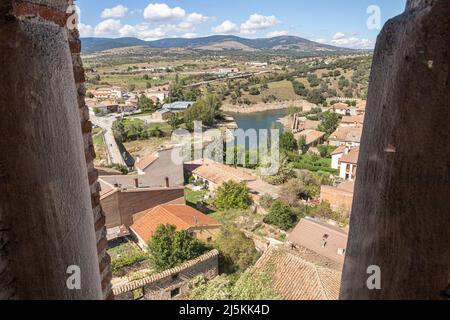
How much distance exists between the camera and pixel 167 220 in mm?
14727

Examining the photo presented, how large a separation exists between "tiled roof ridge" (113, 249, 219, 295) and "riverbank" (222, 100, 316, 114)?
42.3m

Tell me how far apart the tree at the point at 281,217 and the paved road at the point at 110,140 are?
46.4ft

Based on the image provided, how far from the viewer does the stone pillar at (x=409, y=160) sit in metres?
0.67

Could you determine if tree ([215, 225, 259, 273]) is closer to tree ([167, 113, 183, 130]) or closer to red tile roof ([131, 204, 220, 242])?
red tile roof ([131, 204, 220, 242])

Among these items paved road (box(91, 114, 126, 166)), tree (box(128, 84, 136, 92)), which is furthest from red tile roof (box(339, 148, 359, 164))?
tree (box(128, 84, 136, 92))

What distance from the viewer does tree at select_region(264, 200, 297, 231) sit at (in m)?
16.8

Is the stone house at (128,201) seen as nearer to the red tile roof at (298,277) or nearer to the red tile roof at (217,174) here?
the red tile roof at (217,174)

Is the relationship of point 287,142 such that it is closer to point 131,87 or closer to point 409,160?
point 409,160

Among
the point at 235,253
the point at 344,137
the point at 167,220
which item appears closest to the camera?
the point at 235,253

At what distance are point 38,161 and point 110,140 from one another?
33.0 m

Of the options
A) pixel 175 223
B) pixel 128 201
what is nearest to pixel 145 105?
pixel 128 201

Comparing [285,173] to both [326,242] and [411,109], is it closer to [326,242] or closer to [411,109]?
[326,242]
